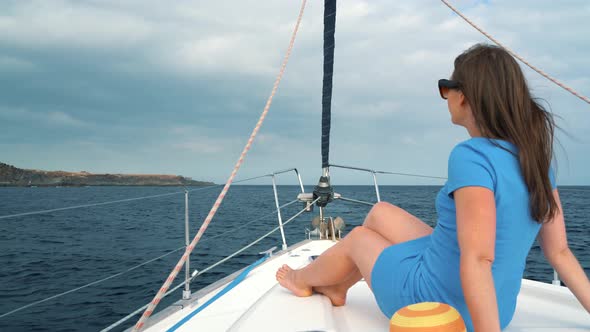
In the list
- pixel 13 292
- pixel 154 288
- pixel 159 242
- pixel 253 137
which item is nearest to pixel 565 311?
pixel 253 137

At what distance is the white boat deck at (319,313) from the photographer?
134cm

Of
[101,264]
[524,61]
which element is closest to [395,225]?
[524,61]

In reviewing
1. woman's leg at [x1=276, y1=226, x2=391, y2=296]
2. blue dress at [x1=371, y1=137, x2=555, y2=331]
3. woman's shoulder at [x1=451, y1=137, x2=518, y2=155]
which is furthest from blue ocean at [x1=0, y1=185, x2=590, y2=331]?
woman's shoulder at [x1=451, y1=137, x2=518, y2=155]

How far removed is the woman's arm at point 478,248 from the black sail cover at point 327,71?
237cm

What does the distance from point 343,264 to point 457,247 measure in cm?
47

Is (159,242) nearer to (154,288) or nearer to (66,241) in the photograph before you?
(66,241)

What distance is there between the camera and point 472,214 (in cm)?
94

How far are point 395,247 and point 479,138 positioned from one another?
429 mm

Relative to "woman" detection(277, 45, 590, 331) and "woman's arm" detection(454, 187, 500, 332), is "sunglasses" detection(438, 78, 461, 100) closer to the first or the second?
"woman" detection(277, 45, 590, 331)

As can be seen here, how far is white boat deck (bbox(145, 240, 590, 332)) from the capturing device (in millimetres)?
1343

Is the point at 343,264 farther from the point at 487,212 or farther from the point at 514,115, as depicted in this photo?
the point at 514,115

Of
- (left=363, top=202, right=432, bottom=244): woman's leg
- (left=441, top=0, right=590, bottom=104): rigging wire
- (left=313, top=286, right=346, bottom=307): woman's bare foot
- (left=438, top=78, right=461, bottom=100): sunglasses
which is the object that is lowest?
(left=313, top=286, right=346, bottom=307): woman's bare foot

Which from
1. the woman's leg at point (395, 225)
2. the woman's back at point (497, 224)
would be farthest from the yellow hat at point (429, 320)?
the woman's leg at point (395, 225)

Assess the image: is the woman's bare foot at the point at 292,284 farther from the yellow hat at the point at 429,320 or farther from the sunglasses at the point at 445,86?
the sunglasses at the point at 445,86
